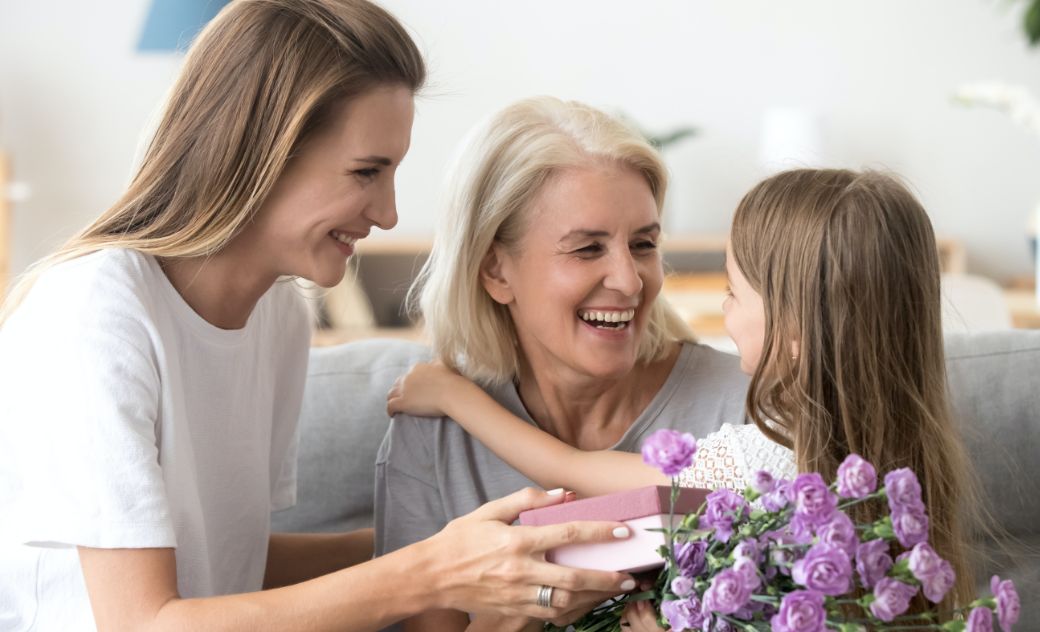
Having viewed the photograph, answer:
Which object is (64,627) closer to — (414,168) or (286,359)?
(286,359)

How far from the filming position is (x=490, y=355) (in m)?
1.94

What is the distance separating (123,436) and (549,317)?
68 centimetres

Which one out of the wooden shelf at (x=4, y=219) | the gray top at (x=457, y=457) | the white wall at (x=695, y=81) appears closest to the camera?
the gray top at (x=457, y=457)

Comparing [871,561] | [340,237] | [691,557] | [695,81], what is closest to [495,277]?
[340,237]

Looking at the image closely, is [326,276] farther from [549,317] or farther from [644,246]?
[644,246]

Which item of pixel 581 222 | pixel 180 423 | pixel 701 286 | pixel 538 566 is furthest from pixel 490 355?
pixel 701 286

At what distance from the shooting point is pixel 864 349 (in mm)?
1444

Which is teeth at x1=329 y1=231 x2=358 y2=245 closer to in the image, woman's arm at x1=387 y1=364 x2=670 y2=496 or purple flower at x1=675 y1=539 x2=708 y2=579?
woman's arm at x1=387 y1=364 x2=670 y2=496

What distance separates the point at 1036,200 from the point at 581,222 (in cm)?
455

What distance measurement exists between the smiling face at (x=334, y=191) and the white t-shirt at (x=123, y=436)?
164 millimetres

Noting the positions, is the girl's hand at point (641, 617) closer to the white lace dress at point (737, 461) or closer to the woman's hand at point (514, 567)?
the woman's hand at point (514, 567)

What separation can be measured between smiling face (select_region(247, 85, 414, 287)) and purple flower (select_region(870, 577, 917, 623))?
32.9 inches

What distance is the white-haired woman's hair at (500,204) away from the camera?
5.98 ft

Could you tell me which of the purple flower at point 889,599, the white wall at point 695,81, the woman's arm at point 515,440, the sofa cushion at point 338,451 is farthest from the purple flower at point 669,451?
the white wall at point 695,81
